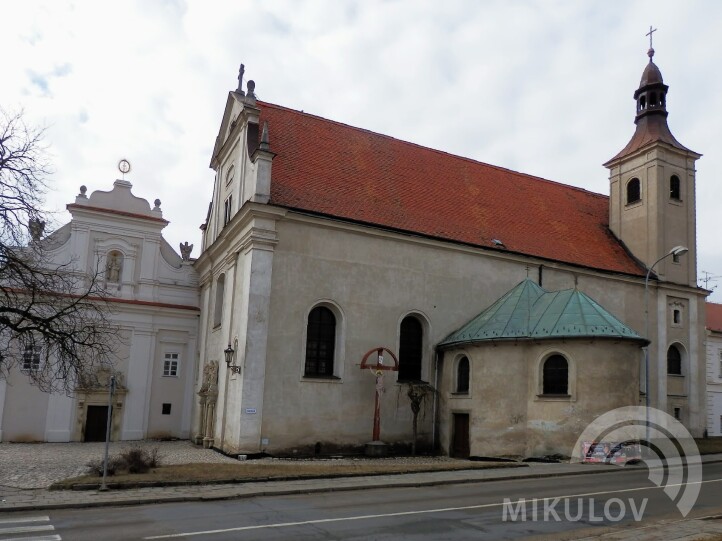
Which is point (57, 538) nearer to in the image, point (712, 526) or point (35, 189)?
point (35, 189)

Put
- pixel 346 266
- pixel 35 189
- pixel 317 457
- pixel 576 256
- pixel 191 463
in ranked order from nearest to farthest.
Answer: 1. pixel 35 189
2. pixel 191 463
3. pixel 317 457
4. pixel 346 266
5. pixel 576 256

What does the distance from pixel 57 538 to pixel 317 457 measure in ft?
42.8

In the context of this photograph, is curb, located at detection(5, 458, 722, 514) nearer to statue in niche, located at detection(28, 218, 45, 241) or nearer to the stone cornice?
statue in niche, located at detection(28, 218, 45, 241)

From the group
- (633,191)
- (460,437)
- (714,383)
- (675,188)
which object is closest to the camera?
(460,437)

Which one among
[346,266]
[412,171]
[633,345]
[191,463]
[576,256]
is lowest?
[191,463]

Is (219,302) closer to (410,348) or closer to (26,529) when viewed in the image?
(410,348)

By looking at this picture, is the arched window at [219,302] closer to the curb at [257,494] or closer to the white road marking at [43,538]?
the curb at [257,494]

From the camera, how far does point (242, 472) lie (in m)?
17.4

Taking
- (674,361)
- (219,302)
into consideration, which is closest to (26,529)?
(219,302)

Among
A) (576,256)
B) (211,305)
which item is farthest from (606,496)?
(211,305)

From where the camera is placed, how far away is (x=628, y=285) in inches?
1240

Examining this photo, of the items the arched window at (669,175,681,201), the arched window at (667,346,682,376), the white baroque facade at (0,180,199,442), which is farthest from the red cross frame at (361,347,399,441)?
the arched window at (669,175,681,201)

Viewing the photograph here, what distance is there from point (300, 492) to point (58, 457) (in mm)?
10991

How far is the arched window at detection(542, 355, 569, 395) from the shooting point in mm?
22766
